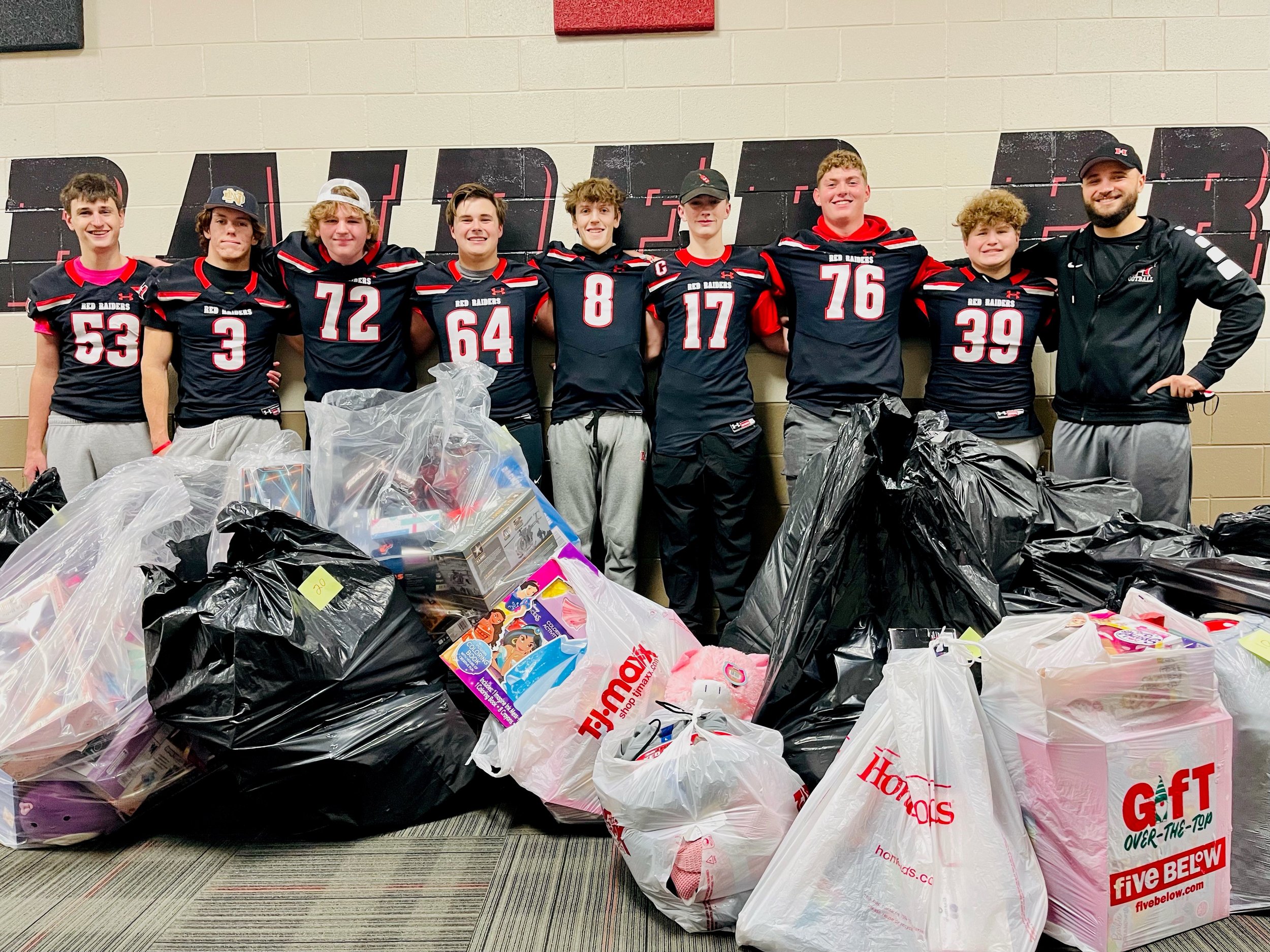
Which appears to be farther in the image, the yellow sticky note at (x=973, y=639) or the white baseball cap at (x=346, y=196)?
the white baseball cap at (x=346, y=196)

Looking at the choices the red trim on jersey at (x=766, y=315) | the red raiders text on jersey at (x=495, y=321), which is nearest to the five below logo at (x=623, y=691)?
the red raiders text on jersey at (x=495, y=321)

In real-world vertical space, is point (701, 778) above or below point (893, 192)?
below

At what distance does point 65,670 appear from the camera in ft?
6.01

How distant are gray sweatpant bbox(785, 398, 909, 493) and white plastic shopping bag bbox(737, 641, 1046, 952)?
1373 mm

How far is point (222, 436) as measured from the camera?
2887 mm

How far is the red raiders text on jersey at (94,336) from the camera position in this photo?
2967 millimetres

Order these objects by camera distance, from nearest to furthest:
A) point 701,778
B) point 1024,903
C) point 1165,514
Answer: point 1024,903 → point 701,778 → point 1165,514

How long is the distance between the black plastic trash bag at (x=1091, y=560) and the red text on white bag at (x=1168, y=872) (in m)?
0.55

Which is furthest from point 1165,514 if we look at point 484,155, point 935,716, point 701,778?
point 484,155

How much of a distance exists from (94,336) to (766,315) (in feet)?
7.72

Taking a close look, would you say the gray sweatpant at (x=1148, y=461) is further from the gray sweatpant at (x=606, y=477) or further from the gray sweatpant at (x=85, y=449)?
the gray sweatpant at (x=85, y=449)

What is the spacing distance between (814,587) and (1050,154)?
2075 mm

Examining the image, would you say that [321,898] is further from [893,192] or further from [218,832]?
[893,192]

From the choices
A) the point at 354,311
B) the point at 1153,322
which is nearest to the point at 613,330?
the point at 354,311
